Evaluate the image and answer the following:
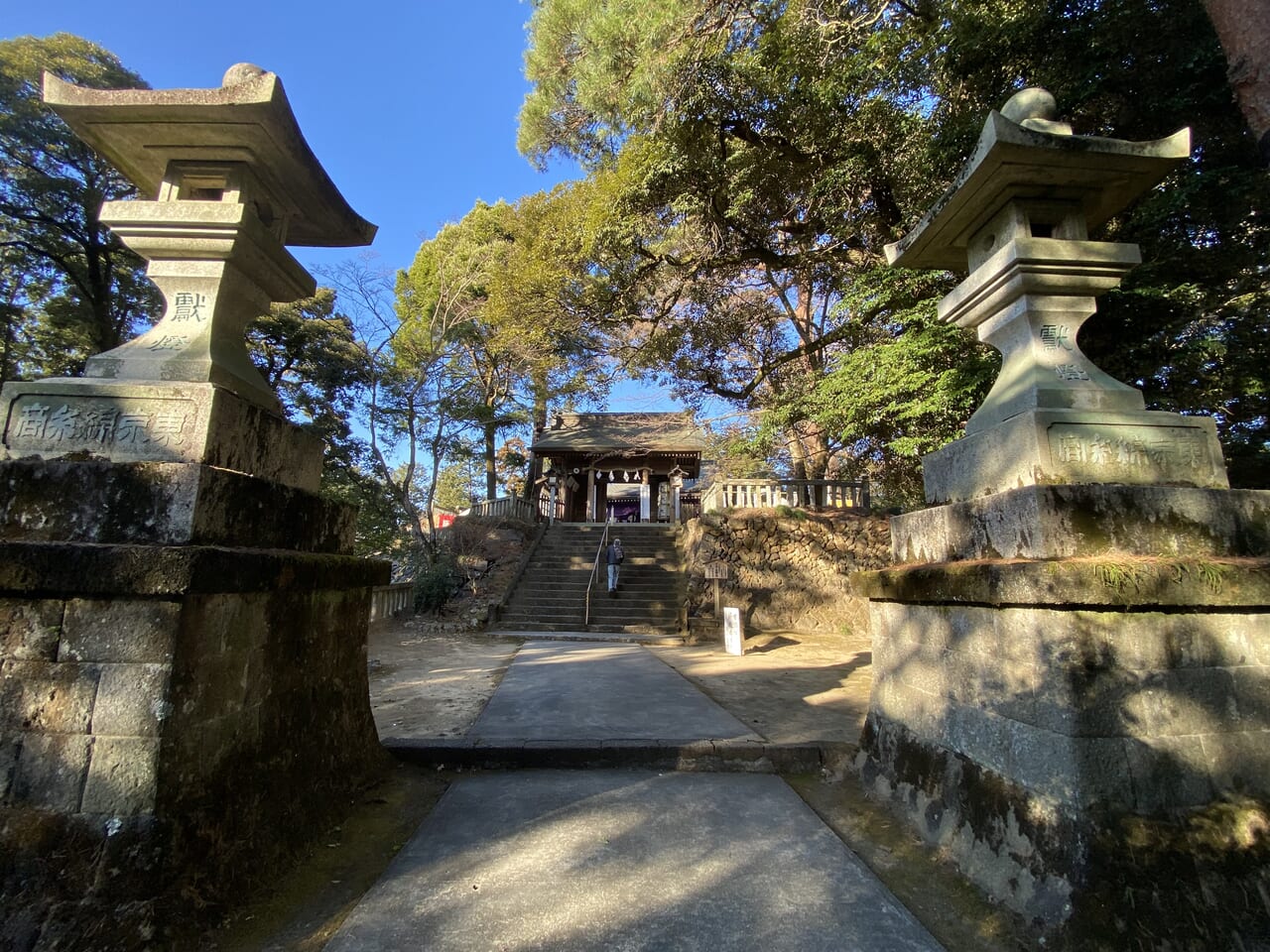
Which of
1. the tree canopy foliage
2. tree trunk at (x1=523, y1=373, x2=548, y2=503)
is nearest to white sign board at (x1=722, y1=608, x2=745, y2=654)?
the tree canopy foliage

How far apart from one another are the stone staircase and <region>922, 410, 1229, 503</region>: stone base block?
9.11m

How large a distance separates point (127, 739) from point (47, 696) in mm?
310

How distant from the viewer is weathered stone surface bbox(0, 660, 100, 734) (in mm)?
1763

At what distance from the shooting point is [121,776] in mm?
1715

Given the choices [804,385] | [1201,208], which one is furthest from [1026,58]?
[804,385]

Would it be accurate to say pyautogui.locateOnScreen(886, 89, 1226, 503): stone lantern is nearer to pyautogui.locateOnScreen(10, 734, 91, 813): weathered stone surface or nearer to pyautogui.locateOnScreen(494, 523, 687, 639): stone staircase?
pyautogui.locateOnScreen(10, 734, 91, 813): weathered stone surface

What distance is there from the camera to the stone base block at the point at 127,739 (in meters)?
1.63

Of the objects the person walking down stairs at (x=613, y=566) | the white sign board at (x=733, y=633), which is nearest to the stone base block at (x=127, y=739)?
the white sign board at (x=733, y=633)

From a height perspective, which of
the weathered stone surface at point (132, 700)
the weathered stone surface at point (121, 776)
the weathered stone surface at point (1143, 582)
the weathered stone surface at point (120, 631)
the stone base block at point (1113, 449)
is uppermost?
the stone base block at point (1113, 449)

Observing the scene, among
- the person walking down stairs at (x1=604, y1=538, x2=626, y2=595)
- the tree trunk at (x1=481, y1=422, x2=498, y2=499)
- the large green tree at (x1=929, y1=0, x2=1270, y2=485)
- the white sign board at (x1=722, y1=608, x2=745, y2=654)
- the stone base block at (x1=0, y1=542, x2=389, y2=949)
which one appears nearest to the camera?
the stone base block at (x1=0, y1=542, x2=389, y2=949)

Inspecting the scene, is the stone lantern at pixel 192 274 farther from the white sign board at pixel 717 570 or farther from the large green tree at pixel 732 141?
the white sign board at pixel 717 570

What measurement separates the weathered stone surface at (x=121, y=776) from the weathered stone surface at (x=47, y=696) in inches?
4.5

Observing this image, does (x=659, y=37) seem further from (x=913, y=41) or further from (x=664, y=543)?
(x=664, y=543)

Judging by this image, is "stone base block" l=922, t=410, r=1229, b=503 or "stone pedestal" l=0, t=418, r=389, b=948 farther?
"stone base block" l=922, t=410, r=1229, b=503
